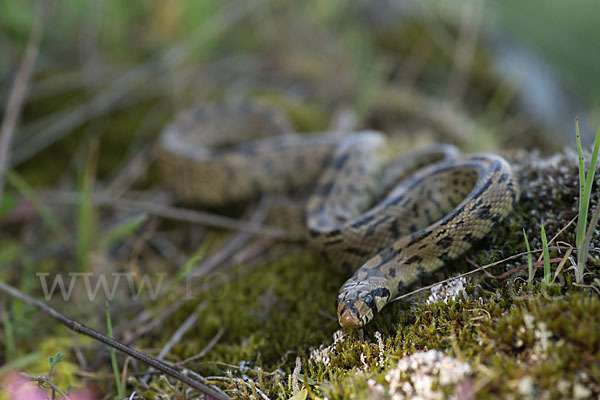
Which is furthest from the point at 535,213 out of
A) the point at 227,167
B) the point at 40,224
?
the point at 40,224

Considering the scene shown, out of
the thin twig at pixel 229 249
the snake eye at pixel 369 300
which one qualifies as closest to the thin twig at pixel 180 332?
the thin twig at pixel 229 249

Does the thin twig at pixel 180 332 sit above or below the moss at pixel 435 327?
below

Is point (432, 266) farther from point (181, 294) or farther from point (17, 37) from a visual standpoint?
point (17, 37)

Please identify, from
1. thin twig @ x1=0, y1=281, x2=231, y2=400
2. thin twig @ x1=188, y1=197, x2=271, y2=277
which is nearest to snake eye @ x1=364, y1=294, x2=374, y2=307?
thin twig @ x1=0, y1=281, x2=231, y2=400

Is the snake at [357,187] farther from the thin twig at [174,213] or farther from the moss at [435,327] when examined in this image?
the thin twig at [174,213]

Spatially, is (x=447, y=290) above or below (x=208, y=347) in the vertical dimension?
above

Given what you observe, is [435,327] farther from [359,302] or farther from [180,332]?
[180,332]

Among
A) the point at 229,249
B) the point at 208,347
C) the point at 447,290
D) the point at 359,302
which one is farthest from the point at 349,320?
the point at 229,249
